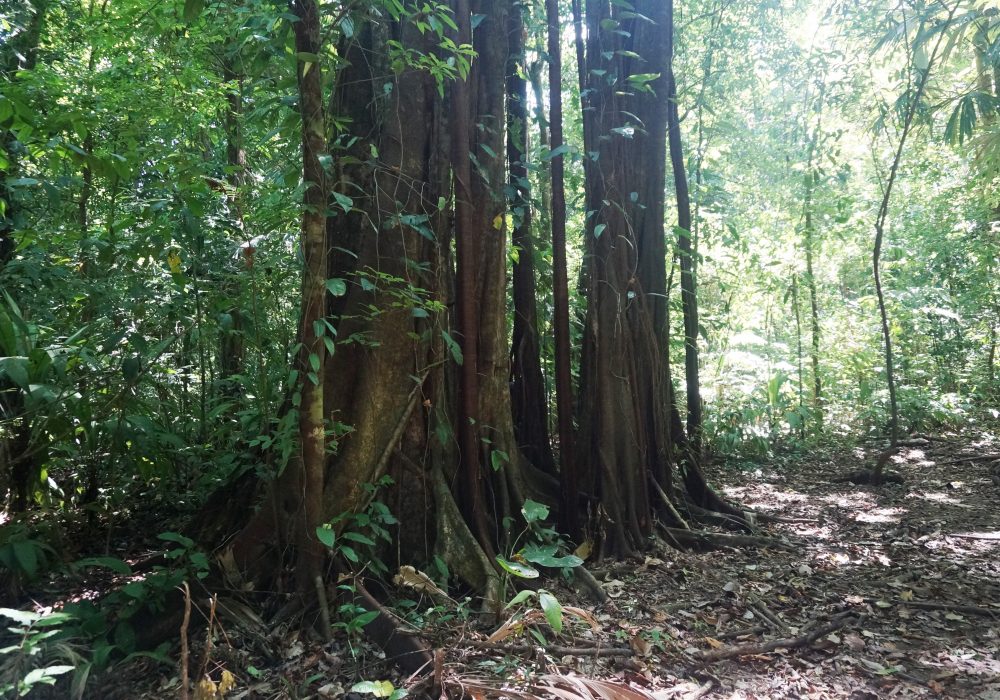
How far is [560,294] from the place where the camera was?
455cm

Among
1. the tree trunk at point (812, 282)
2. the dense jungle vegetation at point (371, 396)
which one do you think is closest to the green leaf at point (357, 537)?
the dense jungle vegetation at point (371, 396)

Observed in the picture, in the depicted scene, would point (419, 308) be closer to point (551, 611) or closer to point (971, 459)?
point (551, 611)

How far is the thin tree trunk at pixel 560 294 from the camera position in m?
4.48

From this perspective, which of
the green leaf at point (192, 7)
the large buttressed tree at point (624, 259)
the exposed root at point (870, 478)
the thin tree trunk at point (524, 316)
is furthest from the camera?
the exposed root at point (870, 478)

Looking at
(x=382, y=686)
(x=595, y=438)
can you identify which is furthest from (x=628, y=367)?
(x=382, y=686)

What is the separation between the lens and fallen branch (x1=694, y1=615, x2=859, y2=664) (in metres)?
3.12

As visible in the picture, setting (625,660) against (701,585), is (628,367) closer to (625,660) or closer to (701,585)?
(701,585)

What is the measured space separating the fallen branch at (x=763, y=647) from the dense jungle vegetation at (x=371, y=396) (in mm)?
16

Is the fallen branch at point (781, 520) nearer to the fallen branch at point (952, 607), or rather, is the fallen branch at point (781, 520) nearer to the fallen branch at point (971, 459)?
the fallen branch at point (952, 607)

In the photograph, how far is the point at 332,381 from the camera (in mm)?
3846

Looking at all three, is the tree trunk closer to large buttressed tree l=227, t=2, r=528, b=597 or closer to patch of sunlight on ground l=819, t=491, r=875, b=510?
patch of sunlight on ground l=819, t=491, r=875, b=510

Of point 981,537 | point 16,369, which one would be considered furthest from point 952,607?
point 16,369

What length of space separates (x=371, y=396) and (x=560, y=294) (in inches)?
57.2

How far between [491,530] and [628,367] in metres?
1.49
